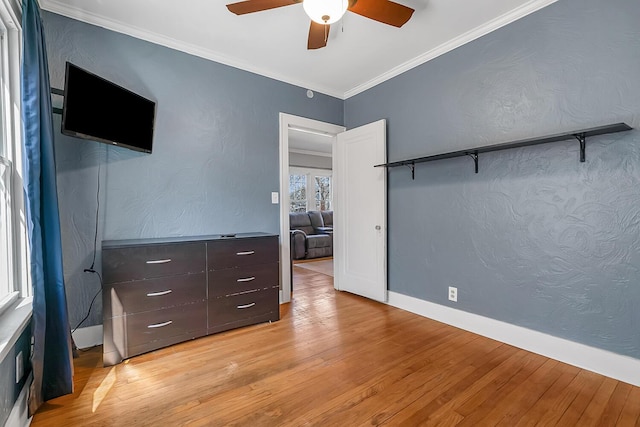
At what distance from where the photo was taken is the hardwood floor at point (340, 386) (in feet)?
5.27

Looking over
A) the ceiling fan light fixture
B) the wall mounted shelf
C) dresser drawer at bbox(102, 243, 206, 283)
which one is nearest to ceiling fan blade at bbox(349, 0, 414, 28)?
the ceiling fan light fixture

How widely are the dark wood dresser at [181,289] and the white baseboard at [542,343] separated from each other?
162 centimetres

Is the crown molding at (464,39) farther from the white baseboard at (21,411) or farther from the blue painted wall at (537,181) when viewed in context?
the white baseboard at (21,411)

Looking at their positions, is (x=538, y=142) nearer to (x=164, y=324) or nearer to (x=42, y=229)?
(x=164, y=324)

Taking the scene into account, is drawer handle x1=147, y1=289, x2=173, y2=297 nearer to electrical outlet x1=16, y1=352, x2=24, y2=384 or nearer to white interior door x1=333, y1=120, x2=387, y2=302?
electrical outlet x1=16, y1=352, x2=24, y2=384

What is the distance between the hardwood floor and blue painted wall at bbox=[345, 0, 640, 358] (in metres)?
0.46

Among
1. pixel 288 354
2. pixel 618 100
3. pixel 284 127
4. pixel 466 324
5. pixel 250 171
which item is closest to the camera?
pixel 618 100

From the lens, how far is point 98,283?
2.48 metres

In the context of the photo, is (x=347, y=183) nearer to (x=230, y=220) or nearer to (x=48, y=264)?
(x=230, y=220)

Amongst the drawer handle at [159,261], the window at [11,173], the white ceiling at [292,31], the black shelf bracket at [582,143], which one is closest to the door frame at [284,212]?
the white ceiling at [292,31]

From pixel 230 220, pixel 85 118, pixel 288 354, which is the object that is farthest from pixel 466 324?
pixel 85 118

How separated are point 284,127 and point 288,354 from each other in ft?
7.97

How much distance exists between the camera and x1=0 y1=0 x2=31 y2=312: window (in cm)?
168

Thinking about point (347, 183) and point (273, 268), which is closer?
point (273, 268)
